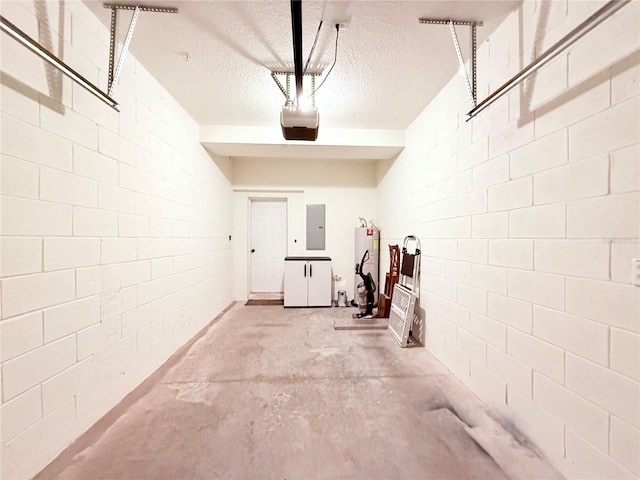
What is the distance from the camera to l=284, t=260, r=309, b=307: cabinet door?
13.3ft

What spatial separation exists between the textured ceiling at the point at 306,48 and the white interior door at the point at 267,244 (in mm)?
2281

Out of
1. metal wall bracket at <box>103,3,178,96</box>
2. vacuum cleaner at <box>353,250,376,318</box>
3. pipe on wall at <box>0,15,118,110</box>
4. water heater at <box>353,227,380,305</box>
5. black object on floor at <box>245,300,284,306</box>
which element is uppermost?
metal wall bracket at <box>103,3,178,96</box>

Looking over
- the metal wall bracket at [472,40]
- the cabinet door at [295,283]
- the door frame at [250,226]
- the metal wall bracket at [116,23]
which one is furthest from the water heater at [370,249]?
the metal wall bracket at [116,23]

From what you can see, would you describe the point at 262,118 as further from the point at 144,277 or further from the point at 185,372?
the point at 185,372

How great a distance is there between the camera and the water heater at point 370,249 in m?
4.02

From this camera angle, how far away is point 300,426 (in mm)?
1441

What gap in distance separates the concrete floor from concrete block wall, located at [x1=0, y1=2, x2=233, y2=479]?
0.28 meters

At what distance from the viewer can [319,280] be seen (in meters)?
4.12

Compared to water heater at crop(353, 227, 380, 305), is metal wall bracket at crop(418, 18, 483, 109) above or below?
above

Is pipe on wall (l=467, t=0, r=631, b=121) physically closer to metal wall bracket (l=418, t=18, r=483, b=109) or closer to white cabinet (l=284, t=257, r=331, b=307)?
metal wall bracket (l=418, t=18, r=483, b=109)

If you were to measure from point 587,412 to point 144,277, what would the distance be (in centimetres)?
291

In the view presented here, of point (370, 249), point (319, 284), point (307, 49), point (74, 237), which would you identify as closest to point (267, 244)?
point (319, 284)

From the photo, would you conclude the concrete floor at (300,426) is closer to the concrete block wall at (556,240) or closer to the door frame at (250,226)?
the concrete block wall at (556,240)

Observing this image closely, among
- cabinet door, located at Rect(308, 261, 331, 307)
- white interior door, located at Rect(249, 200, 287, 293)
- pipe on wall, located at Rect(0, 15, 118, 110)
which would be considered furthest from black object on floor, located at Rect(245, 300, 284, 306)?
pipe on wall, located at Rect(0, 15, 118, 110)
